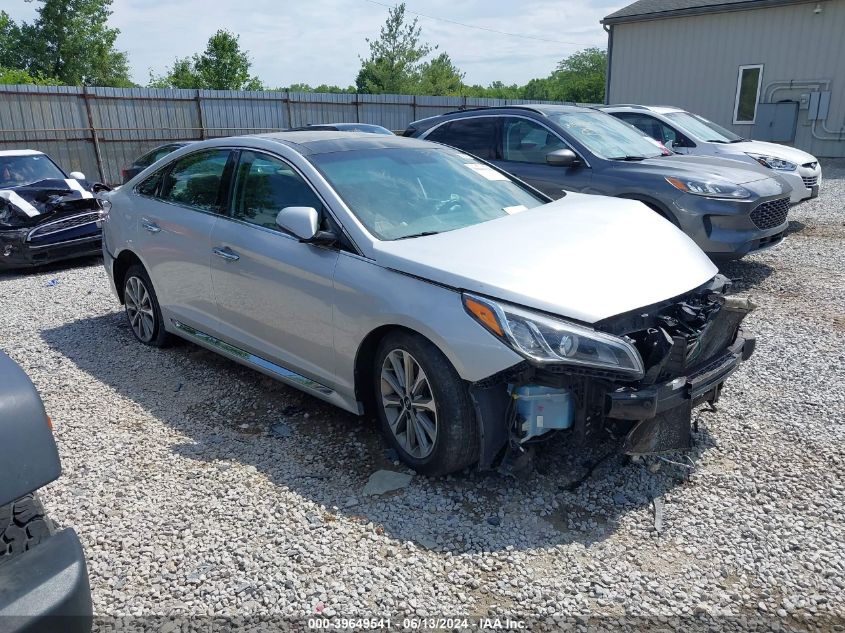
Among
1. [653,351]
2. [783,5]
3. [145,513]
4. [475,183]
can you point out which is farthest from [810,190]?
[783,5]

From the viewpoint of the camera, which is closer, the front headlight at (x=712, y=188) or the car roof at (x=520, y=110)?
the front headlight at (x=712, y=188)

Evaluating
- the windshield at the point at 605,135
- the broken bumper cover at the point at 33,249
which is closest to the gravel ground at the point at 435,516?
the windshield at the point at 605,135

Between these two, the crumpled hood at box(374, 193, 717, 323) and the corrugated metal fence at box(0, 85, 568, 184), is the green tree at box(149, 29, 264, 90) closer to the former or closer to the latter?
the corrugated metal fence at box(0, 85, 568, 184)

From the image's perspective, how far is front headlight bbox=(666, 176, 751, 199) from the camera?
6201 mm

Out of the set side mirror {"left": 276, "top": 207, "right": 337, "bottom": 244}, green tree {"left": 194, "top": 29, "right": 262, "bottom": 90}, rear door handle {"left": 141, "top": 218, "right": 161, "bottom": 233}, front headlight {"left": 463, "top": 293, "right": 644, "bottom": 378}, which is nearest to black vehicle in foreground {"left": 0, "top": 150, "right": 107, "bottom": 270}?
rear door handle {"left": 141, "top": 218, "right": 161, "bottom": 233}

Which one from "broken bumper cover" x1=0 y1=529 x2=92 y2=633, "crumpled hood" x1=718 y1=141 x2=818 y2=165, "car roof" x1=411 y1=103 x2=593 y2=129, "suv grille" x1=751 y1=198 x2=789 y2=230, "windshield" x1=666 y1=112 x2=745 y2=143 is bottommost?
"broken bumper cover" x1=0 y1=529 x2=92 y2=633

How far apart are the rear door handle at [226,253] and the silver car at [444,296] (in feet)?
0.08

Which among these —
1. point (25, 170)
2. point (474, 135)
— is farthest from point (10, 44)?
point (474, 135)

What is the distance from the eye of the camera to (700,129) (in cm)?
1014

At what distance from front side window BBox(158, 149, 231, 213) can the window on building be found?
62.5 feet

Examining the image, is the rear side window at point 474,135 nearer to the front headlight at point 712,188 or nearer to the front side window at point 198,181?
the front headlight at point 712,188

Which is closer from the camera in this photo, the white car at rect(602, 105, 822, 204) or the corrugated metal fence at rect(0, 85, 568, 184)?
the white car at rect(602, 105, 822, 204)

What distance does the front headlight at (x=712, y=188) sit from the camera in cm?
620

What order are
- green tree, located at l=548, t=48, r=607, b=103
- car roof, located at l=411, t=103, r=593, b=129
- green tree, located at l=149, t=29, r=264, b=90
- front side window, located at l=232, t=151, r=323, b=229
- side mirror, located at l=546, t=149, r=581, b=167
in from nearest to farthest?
front side window, located at l=232, t=151, r=323, b=229, side mirror, located at l=546, t=149, r=581, b=167, car roof, located at l=411, t=103, r=593, b=129, green tree, located at l=149, t=29, r=264, b=90, green tree, located at l=548, t=48, r=607, b=103
